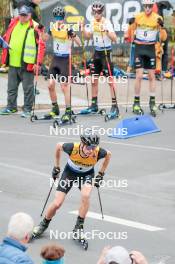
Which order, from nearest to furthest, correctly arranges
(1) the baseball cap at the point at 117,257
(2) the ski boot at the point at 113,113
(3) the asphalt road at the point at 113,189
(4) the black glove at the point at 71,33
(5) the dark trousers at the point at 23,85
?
(1) the baseball cap at the point at 117,257
(3) the asphalt road at the point at 113,189
(4) the black glove at the point at 71,33
(2) the ski boot at the point at 113,113
(5) the dark trousers at the point at 23,85

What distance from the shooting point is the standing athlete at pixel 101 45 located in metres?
20.3

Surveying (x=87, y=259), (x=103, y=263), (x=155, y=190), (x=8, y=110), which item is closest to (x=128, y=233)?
(x=87, y=259)

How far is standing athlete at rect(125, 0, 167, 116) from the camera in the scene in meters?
20.5

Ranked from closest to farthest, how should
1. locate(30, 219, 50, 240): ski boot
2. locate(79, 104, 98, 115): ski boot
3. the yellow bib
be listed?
locate(30, 219, 50, 240): ski boot < the yellow bib < locate(79, 104, 98, 115): ski boot

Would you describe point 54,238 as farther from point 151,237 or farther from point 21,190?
point 21,190

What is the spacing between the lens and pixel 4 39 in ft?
69.8

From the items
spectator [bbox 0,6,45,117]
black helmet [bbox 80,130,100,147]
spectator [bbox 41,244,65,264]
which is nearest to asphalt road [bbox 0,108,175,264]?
spectator [bbox 0,6,45,117]

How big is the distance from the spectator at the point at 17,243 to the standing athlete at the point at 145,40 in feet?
40.9

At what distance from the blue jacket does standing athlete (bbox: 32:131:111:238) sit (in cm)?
419

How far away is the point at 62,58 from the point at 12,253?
12597 mm

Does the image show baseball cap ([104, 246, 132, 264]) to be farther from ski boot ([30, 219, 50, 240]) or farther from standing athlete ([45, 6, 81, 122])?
standing athlete ([45, 6, 81, 122])

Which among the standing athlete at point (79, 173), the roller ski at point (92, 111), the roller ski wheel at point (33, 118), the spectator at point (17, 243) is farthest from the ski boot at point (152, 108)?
the spectator at point (17, 243)

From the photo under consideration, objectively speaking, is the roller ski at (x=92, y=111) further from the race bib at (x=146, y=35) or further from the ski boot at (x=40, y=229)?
the ski boot at (x=40, y=229)

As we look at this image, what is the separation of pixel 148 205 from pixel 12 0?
46.2 ft
